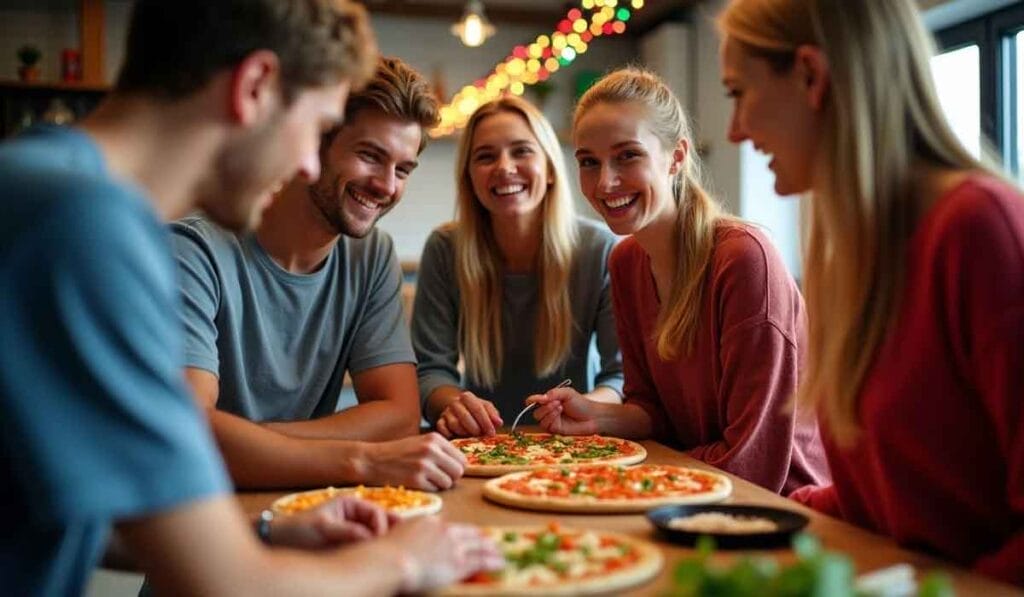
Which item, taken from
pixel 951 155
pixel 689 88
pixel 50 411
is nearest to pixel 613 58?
pixel 689 88

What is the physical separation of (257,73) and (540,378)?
208cm

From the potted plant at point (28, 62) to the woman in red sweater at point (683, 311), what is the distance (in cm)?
487

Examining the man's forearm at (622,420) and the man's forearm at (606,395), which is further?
the man's forearm at (606,395)

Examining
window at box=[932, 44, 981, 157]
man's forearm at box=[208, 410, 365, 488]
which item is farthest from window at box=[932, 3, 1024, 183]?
man's forearm at box=[208, 410, 365, 488]

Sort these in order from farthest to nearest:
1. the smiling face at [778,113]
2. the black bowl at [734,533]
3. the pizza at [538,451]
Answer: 1. the pizza at [538,451]
2. the smiling face at [778,113]
3. the black bowl at [734,533]

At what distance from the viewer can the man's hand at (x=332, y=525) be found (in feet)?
5.29

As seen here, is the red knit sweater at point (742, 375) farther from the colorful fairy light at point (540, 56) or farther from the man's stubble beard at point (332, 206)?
the colorful fairy light at point (540, 56)

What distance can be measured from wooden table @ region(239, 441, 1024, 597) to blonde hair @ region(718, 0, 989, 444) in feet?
0.55

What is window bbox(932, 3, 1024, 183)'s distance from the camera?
479 cm

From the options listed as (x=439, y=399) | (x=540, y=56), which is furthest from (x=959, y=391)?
(x=540, y=56)

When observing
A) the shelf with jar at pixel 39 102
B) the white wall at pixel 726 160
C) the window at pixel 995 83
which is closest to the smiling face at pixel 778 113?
the window at pixel 995 83

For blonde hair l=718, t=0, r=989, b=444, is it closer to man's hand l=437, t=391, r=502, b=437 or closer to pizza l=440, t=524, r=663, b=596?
pizza l=440, t=524, r=663, b=596

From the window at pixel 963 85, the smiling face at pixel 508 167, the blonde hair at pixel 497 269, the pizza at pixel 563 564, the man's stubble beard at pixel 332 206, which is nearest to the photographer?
the pizza at pixel 563 564

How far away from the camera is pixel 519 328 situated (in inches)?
134
